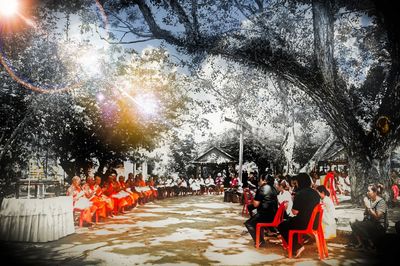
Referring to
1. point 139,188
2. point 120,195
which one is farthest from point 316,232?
point 139,188

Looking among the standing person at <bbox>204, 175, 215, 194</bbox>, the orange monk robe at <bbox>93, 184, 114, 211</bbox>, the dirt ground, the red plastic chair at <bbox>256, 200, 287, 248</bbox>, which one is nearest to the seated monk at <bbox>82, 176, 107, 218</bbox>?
the orange monk robe at <bbox>93, 184, 114, 211</bbox>

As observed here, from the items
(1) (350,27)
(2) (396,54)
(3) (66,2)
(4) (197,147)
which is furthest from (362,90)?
(4) (197,147)

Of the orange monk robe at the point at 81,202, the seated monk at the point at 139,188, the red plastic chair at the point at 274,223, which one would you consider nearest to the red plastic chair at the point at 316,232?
the red plastic chair at the point at 274,223

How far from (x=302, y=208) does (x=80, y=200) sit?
6.64 meters

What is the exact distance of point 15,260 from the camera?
19.1 ft

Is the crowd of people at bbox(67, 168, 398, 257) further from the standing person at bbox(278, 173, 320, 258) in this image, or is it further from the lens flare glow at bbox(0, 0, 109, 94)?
the lens flare glow at bbox(0, 0, 109, 94)

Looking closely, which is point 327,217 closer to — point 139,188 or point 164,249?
point 164,249

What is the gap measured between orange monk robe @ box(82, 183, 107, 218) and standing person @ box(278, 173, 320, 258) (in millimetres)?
6347

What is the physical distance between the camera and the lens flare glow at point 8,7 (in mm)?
→ 11195

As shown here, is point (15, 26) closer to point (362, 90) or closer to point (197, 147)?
point (362, 90)

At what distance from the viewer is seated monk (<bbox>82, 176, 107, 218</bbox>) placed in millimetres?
10053

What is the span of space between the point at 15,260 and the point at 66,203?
2197 mm

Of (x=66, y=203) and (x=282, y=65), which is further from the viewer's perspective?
(x=282, y=65)

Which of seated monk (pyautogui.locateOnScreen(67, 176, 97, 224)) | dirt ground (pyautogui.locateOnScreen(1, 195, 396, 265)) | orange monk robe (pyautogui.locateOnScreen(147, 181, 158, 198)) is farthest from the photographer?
orange monk robe (pyautogui.locateOnScreen(147, 181, 158, 198))
